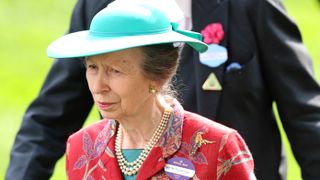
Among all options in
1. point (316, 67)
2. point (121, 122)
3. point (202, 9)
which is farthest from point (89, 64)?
point (316, 67)

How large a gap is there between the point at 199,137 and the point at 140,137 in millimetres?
258

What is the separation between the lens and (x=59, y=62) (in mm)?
6273

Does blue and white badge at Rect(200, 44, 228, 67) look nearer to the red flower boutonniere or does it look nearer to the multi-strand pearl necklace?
the red flower boutonniere

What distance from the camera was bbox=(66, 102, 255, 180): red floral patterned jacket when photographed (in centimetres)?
509

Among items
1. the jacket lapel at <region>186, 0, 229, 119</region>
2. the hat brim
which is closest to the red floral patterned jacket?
the hat brim

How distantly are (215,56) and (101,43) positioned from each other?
122 cm

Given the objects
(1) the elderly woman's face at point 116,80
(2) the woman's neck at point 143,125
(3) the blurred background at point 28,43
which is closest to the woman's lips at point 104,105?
(1) the elderly woman's face at point 116,80

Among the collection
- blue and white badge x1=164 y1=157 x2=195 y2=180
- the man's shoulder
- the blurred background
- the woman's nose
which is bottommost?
the blurred background

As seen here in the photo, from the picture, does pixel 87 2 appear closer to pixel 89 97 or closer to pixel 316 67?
pixel 89 97

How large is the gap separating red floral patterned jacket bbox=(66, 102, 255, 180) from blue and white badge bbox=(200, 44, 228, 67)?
772mm

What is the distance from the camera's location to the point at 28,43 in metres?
15.4

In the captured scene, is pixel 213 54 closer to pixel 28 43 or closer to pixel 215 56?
pixel 215 56

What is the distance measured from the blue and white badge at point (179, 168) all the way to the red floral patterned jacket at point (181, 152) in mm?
16

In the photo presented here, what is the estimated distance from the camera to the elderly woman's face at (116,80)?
16.3 feet
